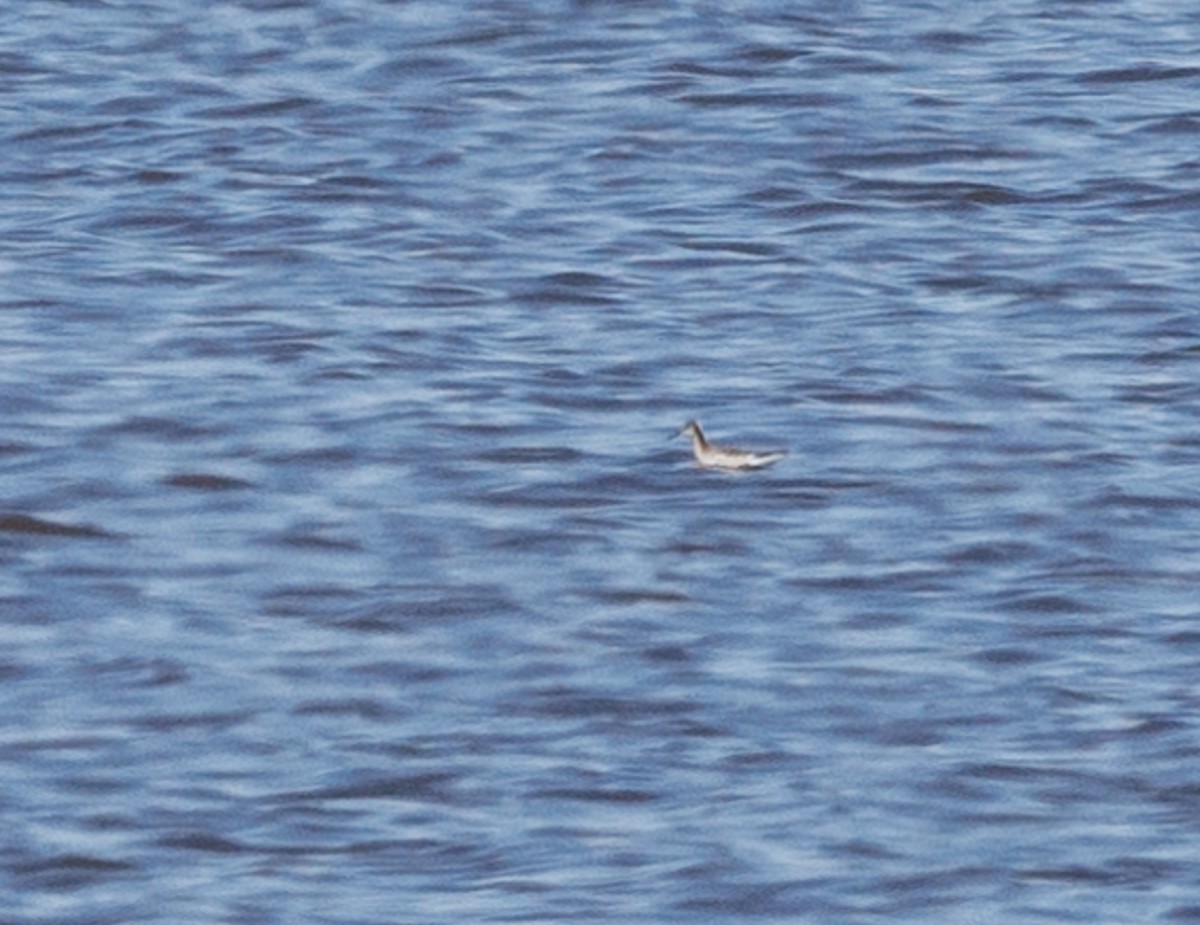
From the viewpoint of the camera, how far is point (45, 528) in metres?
10.7

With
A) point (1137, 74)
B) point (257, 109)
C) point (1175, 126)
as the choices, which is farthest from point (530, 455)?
point (1137, 74)

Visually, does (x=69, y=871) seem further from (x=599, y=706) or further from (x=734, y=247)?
(x=734, y=247)

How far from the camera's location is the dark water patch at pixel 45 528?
34.8 feet

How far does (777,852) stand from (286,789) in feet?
3.99

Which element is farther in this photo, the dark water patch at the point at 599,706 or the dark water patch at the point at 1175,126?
the dark water patch at the point at 1175,126

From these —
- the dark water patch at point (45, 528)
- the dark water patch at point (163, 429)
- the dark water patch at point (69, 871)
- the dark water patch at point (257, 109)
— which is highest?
the dark water patch at point (257, 109)

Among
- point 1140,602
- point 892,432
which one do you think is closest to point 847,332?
point 892,432

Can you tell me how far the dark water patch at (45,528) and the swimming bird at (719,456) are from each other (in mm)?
1723

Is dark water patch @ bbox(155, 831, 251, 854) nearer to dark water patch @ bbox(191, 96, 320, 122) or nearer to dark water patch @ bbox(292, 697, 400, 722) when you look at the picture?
dark water patch @ bbox(292, 697, 400, 722)

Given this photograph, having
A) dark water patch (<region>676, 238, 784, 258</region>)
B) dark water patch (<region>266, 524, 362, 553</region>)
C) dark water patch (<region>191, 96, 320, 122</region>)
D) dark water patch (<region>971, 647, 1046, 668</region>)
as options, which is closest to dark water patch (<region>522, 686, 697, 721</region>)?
dark water patch (<region>971, 647, 1046, 668</region>)

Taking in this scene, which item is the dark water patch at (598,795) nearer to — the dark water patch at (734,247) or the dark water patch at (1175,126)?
the dark water patch at (734,247)

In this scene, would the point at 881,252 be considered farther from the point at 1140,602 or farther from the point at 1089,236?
the point at 1140,602

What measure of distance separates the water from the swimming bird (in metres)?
0.08

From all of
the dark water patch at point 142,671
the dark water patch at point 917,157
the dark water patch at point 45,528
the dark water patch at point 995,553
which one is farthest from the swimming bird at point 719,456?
the dark water patch at point 917,157
